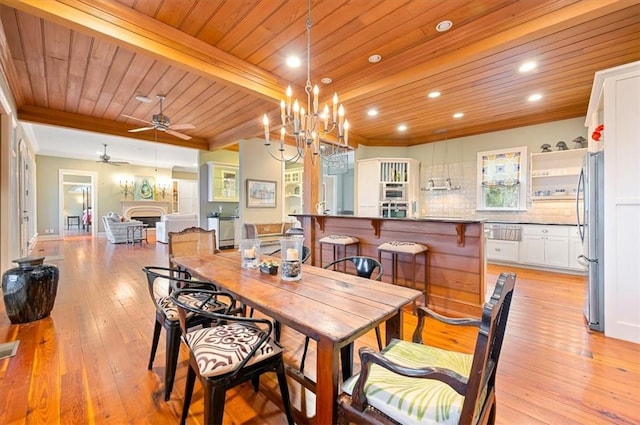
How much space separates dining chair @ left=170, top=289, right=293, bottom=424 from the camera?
1.24m

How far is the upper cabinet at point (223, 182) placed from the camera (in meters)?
7.75

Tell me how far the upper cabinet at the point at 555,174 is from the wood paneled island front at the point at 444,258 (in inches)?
128

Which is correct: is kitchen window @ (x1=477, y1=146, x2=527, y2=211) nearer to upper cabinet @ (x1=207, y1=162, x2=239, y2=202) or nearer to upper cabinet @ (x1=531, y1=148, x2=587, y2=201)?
upper cabinet @ (x1=531, y1=148, x2=587, y2=201)

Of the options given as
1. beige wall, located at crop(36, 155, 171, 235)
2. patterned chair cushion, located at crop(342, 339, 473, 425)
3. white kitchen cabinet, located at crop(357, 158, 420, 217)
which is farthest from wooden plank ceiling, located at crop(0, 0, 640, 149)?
beige wall, located at crop(36, 155, 171, 235)

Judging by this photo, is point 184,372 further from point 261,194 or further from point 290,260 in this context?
point 261,194

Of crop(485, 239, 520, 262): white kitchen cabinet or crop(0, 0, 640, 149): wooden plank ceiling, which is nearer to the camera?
crop(0, 0, 640, 149): wooden plank ceiling

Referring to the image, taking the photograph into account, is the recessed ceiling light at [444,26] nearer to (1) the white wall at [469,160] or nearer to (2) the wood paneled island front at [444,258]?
(2) the wood paneled island front at [444,258]

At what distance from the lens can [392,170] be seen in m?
6.48

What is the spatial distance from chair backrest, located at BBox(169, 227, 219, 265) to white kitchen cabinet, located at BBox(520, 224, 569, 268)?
520 cm

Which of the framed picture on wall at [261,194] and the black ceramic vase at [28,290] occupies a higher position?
the framed picture on wall at [261,194]

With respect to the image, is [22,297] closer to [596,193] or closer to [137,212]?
[596,193]

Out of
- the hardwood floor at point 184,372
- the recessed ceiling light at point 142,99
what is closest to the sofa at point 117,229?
the recessed ceiling light at point 142,99

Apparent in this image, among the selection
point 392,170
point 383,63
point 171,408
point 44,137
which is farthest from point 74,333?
point 44,137

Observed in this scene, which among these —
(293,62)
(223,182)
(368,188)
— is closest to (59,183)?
(223,182)
